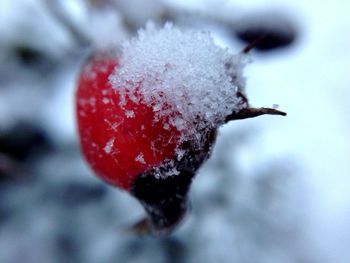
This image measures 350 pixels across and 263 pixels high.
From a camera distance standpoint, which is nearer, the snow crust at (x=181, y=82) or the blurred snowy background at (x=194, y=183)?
the snow crust at (x=181, y=82)

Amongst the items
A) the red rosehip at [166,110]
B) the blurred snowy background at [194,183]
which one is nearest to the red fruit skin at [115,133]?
the red rosehip at [166,110]

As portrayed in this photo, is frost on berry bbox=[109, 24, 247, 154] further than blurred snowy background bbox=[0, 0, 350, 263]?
No

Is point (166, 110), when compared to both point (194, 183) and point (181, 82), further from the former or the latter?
point (194, 183)

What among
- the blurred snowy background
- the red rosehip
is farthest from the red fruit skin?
the blurred snowy background

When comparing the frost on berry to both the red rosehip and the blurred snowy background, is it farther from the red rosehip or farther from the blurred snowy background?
the blurred snowy background

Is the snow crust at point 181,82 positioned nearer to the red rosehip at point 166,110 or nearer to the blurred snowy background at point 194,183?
the red rosehip at point 166,110

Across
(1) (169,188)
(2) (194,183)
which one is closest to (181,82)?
(1) (169,188)

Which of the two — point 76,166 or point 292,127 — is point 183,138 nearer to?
point 76,166

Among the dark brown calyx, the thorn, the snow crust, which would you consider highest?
the snow crust
